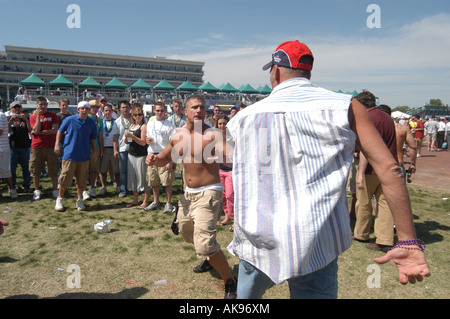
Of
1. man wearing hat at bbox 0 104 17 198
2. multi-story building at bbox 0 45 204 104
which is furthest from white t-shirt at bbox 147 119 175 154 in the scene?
multi-story building at bbox 0 45 204 104

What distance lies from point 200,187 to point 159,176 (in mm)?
3054

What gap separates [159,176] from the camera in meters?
6.25

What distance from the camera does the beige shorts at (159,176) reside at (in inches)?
240

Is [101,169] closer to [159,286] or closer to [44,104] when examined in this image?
[44,104]

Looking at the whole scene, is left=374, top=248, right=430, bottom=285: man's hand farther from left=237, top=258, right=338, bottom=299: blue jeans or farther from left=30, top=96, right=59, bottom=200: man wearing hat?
left=30, top=96, right=59, bottom=200: man wearing hat

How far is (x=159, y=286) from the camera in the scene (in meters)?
3.44

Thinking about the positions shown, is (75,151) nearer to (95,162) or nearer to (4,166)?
(95,162)

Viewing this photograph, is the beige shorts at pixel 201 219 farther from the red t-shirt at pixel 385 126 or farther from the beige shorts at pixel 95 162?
the beige shorts at pixel 95 162

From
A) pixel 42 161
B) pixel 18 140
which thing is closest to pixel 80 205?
pixel 42 161

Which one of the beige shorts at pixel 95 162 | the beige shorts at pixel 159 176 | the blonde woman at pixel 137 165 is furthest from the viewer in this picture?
the beige shorts at pixel 95 162

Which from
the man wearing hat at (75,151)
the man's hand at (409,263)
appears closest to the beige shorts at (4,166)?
the man wearing hat at (75,151)

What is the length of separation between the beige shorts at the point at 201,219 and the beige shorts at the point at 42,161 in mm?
5058

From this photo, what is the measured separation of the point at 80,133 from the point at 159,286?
4.10m

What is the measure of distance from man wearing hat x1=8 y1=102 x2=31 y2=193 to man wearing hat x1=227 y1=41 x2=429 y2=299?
7777 millimetres
